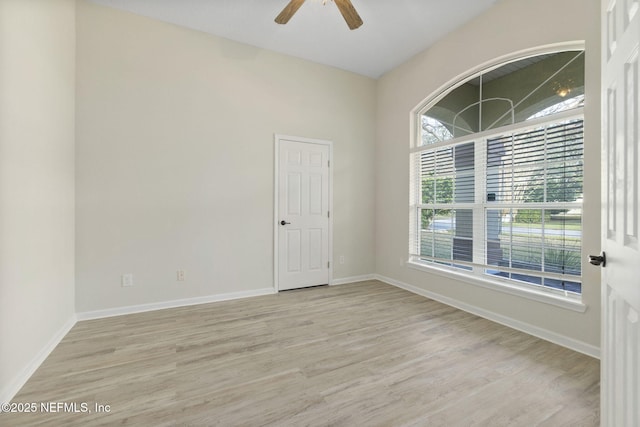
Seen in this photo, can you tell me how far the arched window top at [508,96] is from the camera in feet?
8.04

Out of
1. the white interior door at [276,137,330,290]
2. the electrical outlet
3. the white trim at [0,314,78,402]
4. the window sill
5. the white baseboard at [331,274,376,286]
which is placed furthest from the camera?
the white baseboard at [331,274,376,286]

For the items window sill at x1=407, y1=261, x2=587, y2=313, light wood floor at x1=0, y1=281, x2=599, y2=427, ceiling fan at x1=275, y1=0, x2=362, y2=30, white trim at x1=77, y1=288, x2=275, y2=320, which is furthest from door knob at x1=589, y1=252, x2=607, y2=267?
white trim at x1=77, y1=288, x2=275, y2=320

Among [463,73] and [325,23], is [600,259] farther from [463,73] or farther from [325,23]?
[325,23]

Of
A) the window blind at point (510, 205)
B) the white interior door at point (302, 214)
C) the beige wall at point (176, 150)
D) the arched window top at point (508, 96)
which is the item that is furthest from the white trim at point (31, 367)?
the arched window top at point (508, 96)

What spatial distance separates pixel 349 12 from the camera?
258 centimetres

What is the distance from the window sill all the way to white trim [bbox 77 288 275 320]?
219cm

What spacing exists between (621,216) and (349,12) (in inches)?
100

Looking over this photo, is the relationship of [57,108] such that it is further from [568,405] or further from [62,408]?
[568,405]

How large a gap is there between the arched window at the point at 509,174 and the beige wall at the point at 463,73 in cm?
15

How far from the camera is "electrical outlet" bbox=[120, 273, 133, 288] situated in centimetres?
299

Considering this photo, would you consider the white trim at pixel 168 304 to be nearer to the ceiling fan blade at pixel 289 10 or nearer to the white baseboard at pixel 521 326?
the white baseboard at pixel 521 326

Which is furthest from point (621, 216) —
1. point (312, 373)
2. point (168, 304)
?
point (168, 304)

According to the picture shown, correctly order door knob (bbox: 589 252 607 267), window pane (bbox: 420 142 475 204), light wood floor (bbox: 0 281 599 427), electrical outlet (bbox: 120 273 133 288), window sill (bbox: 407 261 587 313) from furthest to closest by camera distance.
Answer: window pane (bbox: 420 142 475 204)
electrical outlet (bbox: 120 273 133 288)
window sill (bbox: 407 261 587 313)
light wood floor (bbox: 0 281 599 427)
door knob (bbox: 589 252 607 267)

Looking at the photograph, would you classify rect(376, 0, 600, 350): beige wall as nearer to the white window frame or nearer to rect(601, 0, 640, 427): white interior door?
the white window frame
